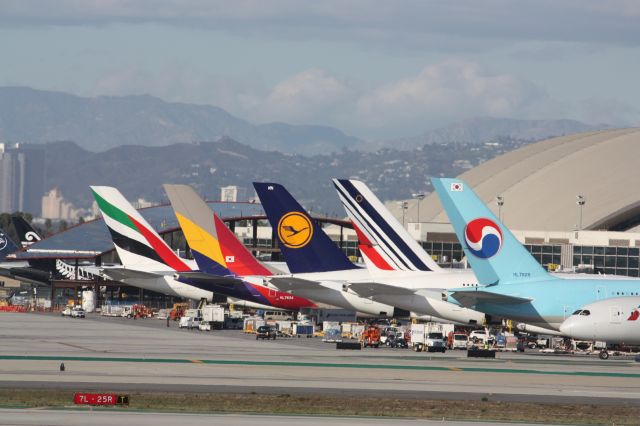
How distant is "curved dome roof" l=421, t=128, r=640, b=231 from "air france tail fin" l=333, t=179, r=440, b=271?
77.5 metres

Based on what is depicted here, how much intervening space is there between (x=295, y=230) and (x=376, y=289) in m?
10.4

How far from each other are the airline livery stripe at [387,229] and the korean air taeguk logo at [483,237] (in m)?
10.5

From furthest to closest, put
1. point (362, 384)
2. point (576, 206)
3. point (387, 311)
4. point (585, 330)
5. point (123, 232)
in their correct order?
point (576, 206)
point (123, 232)
point (387, 311)
point (585, 330)
point (362, 384)

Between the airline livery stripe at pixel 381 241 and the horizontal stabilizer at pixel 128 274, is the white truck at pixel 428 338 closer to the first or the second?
the airline livery stripe at pixel 381 241

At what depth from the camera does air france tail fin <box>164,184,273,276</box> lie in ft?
300

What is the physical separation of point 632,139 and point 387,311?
102m

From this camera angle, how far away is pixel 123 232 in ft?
335

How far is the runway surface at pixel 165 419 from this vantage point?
37.2 metres

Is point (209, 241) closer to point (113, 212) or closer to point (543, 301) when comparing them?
point (113, 212)

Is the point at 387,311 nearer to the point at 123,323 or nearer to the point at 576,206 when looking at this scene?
the point at 123,323

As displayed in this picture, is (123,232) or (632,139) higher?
(632,139)

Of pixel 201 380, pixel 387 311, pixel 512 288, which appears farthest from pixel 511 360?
pixel 201 380

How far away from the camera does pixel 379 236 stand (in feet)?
264

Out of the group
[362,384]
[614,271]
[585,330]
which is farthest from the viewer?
[614,271]
